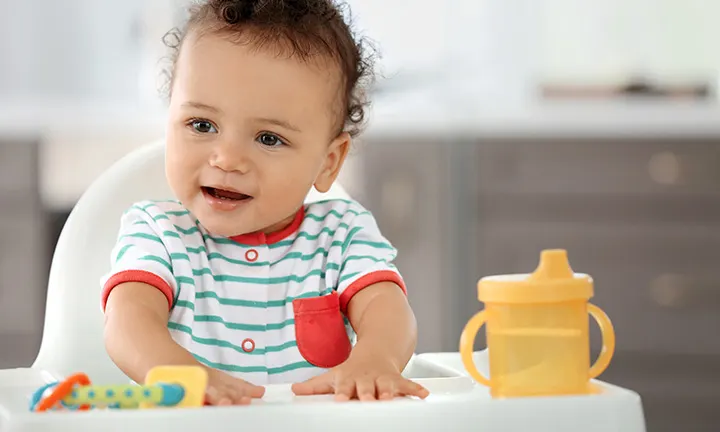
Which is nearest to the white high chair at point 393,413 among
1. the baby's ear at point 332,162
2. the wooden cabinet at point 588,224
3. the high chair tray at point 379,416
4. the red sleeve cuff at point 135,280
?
the high chair tray at point 379,416

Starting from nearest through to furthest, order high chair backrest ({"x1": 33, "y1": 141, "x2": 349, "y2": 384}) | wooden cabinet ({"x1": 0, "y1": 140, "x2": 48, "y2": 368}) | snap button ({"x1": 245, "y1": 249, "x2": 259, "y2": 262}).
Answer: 1. snap button ({"x1": 245, "y1": 249, "x2": 259, "y2": 262})
2. high chair backrest ({"x1": 33, "y1": 141, "x2": 349, "y2": 384})
3. wooden cabinet ({"x1": 0, "y1": 140, "x2": 48, "y2": 368})

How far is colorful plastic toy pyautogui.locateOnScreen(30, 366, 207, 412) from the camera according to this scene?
2.24 ft

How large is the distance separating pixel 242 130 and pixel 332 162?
21 cm

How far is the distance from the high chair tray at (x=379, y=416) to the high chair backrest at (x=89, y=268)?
1.34 feet

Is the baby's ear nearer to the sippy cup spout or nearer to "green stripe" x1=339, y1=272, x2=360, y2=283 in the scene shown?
"green stripe" x1=339, y1=272, x2=360, y2=283

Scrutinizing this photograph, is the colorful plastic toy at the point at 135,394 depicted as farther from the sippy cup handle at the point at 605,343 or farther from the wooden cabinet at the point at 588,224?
the wooden cabinet at the point at 588,224

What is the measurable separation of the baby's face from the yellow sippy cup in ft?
1.02

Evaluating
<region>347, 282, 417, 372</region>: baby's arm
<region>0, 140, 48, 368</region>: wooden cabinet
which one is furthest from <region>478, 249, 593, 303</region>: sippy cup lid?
<region>0, 140, 48, 368</region>: wooden cabinet

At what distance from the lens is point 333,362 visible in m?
1.08

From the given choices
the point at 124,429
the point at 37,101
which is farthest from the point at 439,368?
the point at 37,101

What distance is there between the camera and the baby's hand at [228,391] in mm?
746

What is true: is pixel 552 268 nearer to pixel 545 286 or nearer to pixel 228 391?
pixel 545 286

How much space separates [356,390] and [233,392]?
0.10m

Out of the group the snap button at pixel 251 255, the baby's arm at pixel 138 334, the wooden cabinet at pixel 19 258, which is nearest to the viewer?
the baby's arm at pixel 138 334
